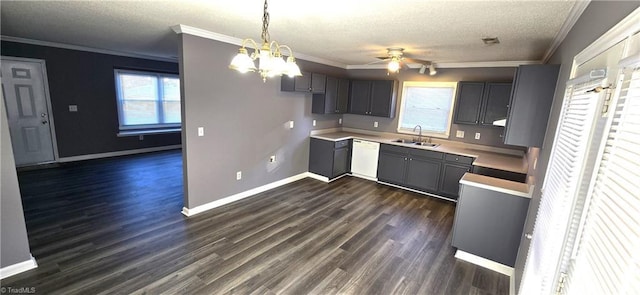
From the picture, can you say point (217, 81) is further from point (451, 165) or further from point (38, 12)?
point (451, 165)

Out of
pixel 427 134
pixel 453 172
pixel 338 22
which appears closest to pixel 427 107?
pixel 427 134

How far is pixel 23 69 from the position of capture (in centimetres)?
474

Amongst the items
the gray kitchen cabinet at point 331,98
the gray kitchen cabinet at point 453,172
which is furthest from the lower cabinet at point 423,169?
the gray kitchen cabinet at point 331,98

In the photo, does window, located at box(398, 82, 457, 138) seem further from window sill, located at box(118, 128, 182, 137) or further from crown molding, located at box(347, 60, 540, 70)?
window sill, located at box(118, 128, 182, 137)

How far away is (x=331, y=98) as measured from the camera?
5199 millimetres

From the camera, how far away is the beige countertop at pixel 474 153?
11.8 ft

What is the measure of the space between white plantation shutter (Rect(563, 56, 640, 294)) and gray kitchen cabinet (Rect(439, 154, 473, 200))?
3416 millimetres

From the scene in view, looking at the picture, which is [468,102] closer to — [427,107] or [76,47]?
[427,107]

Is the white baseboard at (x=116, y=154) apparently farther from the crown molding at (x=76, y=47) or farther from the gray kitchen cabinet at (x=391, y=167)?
the gray kitchen cabinet at (x=391, y=167)

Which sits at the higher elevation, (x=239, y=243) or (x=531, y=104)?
(x=531, y=104)

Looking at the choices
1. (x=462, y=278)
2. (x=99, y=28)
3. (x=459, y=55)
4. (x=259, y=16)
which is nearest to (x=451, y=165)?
(x=459, y=55)

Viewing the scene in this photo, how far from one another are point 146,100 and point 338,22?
595 cm

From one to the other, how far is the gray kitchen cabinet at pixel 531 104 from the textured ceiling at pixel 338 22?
1.36ft

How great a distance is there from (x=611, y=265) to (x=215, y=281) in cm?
250
